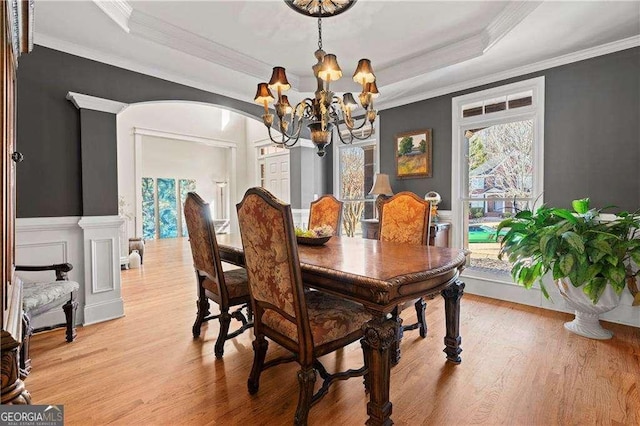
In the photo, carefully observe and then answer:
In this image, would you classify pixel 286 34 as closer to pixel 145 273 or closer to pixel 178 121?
pixel 145 273

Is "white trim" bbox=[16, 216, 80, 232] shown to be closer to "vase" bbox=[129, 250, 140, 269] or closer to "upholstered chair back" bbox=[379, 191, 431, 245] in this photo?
"vase" bbox=[129, 250, 140, 269]

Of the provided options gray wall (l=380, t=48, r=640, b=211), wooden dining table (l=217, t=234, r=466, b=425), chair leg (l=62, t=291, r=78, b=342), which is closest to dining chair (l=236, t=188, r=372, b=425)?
wooden dining table (l=217, t=234, r=466, b=425)

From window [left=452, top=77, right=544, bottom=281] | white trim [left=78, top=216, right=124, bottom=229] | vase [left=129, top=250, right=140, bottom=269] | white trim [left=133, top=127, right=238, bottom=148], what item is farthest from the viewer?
white trim [left=133, top=127, right=238, bottom=148]

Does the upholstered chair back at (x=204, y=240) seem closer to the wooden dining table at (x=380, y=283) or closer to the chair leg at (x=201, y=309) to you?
the chair leg at (x=201, y=309)

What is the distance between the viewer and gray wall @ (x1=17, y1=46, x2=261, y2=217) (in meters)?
2.67

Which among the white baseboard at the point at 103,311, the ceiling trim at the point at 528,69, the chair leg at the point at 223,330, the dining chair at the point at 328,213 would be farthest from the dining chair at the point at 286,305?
the ceiling trim at the point at 528,69

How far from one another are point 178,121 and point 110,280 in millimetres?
6075

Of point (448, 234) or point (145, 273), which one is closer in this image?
point (448, 234)

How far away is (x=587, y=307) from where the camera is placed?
2.59m

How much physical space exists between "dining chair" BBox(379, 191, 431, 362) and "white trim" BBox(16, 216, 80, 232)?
9.17 feet

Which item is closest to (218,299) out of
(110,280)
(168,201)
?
(110,280)

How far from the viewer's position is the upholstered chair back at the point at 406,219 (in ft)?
8.79

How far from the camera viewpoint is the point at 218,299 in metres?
2.36

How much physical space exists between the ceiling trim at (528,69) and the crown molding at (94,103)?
10.4ft
